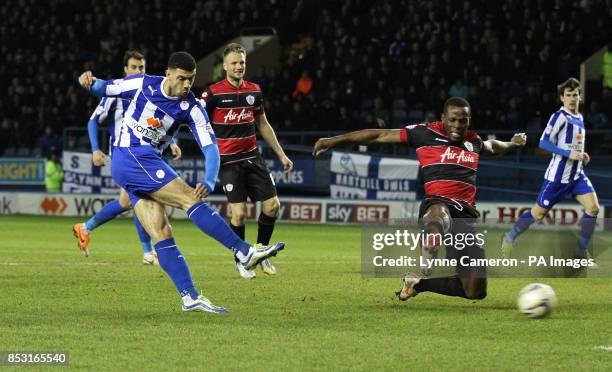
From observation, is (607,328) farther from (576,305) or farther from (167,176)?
(167,176)

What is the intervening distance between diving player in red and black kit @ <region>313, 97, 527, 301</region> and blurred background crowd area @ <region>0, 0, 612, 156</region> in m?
12.8

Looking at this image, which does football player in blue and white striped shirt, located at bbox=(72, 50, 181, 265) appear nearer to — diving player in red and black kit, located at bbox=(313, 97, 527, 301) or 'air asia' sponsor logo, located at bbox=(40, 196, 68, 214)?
diving player in red and black kit, located at bbox=(313, 97, 527, 301)

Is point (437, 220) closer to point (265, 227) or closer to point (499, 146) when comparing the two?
point (499, 146)

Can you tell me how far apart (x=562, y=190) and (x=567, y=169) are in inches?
10.3

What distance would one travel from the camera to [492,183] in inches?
859

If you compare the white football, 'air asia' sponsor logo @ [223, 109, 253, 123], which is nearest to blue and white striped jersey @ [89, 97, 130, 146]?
'air asia' sponsor logo @ [223, 109, 253, 123]

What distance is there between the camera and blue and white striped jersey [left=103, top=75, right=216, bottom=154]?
874 centimetres

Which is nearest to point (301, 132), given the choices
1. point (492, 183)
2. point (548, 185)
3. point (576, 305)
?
point (492, 183)

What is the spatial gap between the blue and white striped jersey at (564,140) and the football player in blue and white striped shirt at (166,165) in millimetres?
5837

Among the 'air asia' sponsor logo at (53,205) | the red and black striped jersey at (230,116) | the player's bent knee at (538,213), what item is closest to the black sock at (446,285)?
the red and black striped jersey at (230,116)

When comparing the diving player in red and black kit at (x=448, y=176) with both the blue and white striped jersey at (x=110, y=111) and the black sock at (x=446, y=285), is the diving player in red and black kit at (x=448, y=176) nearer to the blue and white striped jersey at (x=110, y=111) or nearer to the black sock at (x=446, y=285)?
the black sock at (x=446, y=285)

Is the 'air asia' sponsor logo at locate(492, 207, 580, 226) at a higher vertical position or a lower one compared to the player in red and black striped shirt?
lower

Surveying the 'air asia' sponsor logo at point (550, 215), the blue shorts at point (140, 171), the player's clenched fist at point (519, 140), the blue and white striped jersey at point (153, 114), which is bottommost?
the 'air asia' sponsor logo at point (550, 215)

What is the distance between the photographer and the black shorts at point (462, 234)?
9125 mm
